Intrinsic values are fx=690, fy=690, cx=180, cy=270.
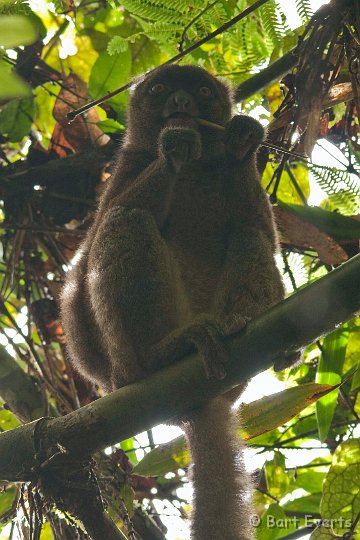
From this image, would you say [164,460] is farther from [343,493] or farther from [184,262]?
[184,262]

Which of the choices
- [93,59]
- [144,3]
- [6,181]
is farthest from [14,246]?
[144,3]

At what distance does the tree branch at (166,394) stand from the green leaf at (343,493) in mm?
1367

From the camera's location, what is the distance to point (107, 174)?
6.59 m

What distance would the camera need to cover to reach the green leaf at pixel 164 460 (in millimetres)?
4867

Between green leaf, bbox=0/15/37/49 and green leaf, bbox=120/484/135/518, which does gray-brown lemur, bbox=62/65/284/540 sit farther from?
green leaf, bbox=0/15/37/49

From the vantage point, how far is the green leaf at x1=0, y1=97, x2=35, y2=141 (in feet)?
20.6

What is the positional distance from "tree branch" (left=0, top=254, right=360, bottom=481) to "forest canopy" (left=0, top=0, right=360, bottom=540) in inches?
5.0

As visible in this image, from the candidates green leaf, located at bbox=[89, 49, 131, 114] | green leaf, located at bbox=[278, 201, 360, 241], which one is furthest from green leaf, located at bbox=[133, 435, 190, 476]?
green leaf, located at bbox=[89, 49, 131, 114]

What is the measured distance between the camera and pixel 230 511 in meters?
3.71

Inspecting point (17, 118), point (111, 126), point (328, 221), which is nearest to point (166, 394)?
point (328, 221)

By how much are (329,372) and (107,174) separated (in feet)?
9.98

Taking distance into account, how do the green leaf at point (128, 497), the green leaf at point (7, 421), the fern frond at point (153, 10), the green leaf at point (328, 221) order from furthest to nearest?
the green leaf at point (7, 421) → the green leaf at point (128, 497) → the fern frond at point (153, 10) → the green leaf at point (328, 221)

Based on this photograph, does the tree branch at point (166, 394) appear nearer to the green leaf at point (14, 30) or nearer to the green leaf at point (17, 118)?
the green leaf at point (14, 30)

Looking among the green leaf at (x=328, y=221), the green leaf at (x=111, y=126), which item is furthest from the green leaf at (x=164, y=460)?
the green leaf at (x=111, y=126)
